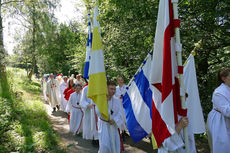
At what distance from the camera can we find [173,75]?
2.74m

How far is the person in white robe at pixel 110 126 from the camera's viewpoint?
4441 millimetres

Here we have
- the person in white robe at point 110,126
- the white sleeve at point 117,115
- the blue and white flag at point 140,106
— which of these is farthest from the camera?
the blue and white flag at point 140,106

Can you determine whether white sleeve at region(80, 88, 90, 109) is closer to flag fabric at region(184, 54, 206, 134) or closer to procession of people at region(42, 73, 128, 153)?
procession of people at region(42, 73, 128, 153)

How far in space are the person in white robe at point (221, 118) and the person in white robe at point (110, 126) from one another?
6.11 feet

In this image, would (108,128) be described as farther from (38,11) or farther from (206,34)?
(38,11)

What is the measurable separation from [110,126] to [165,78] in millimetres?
2081

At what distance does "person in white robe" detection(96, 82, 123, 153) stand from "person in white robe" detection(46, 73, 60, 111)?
9081 mm

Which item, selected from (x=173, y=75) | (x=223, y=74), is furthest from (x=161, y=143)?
(x=223, y=74)

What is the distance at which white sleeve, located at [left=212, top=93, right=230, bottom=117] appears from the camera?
3715 millimetres

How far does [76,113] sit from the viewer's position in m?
8.33

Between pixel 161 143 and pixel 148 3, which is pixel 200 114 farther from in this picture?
pixel 148 3

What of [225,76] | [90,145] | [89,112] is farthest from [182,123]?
[89,112]

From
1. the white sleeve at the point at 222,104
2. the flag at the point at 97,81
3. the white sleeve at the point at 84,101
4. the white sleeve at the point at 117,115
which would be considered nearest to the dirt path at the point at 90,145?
the white sleeve at the point at 84,101

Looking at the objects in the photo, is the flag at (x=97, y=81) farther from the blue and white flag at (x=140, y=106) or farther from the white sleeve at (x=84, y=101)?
the white sleeve at (x=84, y=101)
